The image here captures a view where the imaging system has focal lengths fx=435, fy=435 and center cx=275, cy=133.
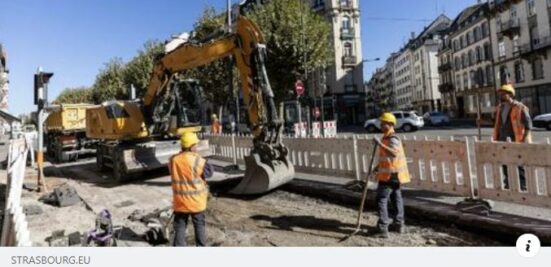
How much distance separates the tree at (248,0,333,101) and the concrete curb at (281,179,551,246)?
39.0 ft

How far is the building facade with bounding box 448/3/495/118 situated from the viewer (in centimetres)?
2697

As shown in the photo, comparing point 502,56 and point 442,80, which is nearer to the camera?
point 502,56

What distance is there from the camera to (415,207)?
4297 millimetres

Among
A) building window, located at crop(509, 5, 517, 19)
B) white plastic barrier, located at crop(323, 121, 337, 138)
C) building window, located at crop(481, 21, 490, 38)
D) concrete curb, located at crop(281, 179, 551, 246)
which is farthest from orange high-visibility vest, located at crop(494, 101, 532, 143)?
building window, located at crop(481, 21, 490, 38)

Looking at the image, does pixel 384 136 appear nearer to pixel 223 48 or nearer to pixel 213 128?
pixel 223 48

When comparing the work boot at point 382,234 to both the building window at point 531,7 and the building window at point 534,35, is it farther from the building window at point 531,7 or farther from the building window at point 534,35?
the building window at point 531,7

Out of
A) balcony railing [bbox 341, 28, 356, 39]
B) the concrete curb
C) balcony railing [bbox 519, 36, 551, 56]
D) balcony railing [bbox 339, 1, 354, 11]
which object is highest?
balcony railing [bbox 339, 1, 354, 11]

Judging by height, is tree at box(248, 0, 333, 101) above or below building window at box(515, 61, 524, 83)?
above

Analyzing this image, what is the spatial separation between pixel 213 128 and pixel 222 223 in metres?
7.02

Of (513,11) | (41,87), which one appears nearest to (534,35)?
(513,11)

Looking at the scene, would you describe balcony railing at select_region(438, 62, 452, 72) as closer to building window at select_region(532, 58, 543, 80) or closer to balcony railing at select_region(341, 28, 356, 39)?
balcony railing at select_region(341, 28, 356, 39)

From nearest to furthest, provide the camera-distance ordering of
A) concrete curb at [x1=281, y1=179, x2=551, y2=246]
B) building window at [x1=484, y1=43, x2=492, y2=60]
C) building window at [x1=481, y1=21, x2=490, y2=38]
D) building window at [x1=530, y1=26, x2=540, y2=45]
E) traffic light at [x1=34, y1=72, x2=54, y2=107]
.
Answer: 1. concrete curb at [x1=281, y1=179, x2=551, y2=246]
2. traffic light at [x1=34, y1=72, x2=54, y2=107]
3. building window at [x1=530, y1=26, x2=540, y2=45]
4. building window at [x1=484, y1=43, x2=492, y2=60]
5. building window at [x1=481, y1=21, x2=490, y2=38]

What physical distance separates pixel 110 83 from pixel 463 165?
22.6 metres
